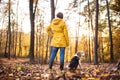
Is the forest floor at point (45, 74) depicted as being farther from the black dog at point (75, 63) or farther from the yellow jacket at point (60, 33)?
the yellow jacket at point (60, 33)

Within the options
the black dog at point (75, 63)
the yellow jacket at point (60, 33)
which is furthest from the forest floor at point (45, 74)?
the yellow jacket at point (60, 33)

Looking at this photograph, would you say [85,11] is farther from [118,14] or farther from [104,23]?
[118,14]

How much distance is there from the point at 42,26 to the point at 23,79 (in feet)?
138

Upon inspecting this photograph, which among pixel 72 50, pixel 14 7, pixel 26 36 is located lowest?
pixel 72 50

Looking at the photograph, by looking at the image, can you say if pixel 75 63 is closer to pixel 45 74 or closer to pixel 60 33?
pixel 60 33

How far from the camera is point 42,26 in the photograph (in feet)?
153

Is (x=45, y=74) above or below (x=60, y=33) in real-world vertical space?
below

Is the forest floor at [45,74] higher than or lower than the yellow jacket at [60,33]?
lower

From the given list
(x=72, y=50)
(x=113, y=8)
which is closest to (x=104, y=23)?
(x=113, y=8)

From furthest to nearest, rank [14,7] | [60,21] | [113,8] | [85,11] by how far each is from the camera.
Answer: [14,7], [85,11], [113,8], [60,21]

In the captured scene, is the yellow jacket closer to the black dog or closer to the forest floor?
the forest floor

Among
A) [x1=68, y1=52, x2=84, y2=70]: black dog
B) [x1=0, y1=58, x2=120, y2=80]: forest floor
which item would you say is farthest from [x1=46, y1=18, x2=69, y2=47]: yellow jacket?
[x1=68, y1=52, x2=84, y2=70]: black dog

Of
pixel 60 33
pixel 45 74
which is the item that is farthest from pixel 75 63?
pixel 45 74

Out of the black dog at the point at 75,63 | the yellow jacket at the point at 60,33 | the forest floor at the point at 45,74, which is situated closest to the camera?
the forest floor at the point at 45,74
